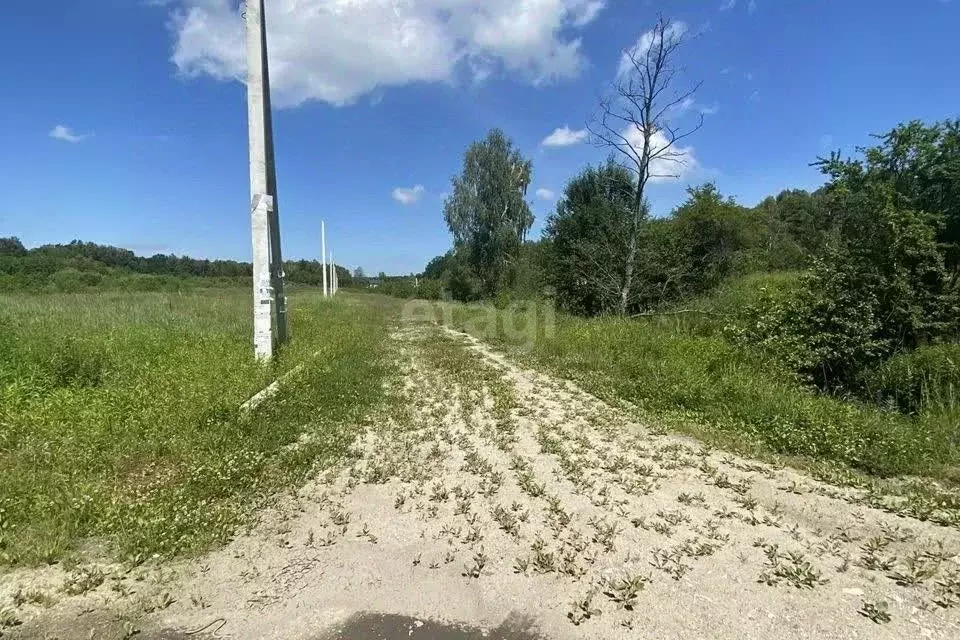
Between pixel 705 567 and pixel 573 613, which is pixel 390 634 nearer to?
pixel 573 613

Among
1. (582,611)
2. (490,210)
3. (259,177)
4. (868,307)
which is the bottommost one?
(582,611)

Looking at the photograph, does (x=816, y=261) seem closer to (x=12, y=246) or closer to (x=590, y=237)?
(x=590, y=237)

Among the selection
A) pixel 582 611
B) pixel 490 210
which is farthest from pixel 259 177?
pixel 490 210

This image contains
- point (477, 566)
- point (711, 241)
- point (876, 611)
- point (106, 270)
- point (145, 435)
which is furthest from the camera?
point (106, 270)

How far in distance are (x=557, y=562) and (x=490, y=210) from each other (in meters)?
30.2

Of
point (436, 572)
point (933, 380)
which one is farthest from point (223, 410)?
point (933, 380)

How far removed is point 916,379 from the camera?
6785mm

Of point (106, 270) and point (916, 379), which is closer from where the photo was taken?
point (916, 379)

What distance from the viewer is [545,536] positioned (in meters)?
Answer: 3.00

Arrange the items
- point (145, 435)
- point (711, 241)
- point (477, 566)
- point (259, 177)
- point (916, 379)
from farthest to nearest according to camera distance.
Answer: point (711, 241)
point (259, 177)
point (916, 379)
point (145, 435)
point (477, 566)

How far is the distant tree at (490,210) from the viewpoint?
3159 centimetres

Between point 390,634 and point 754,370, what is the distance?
6.81 metres

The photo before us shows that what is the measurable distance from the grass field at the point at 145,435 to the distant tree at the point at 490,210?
24281mm

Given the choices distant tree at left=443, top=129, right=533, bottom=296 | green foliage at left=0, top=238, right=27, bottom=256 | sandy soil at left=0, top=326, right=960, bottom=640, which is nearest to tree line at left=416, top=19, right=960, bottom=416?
sandy soil at left=0, top=326, right=960, bottom=640
